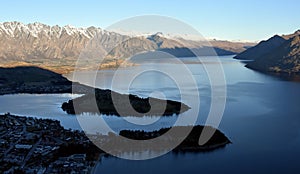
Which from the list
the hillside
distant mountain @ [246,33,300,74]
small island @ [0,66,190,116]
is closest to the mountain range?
distant mountain @ [246,33,300,74]

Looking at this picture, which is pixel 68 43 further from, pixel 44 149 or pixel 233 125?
pixel 44 149

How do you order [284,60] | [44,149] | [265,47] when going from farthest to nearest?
1. [265,47]
2. [284,60]
3. [44,149]

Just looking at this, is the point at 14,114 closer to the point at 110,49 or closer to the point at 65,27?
the point at 110,49

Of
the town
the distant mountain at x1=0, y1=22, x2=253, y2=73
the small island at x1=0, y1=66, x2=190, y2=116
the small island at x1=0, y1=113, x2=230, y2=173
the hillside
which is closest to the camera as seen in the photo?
the town

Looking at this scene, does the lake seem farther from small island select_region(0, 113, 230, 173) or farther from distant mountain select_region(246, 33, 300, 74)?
distant mountain select_region(246, 33, 300, 74)

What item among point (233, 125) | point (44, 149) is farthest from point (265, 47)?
point (44, 149)

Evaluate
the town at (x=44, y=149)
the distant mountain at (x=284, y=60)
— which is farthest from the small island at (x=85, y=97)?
the distant mountain at (x=284, y=60)

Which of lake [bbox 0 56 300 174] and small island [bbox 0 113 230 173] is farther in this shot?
lake [bbox 0 56 300 174]

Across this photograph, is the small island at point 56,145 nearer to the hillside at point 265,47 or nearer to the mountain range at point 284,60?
the mountain range at point 284,60
